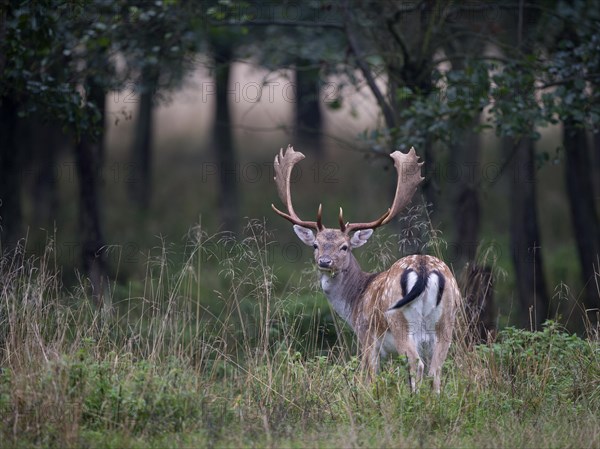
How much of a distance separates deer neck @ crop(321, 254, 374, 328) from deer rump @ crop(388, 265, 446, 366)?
3.45 ft

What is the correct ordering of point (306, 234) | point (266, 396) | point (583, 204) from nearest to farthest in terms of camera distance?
1. point (266, 396)
2. point (306, 234)
3. point (583, 204)

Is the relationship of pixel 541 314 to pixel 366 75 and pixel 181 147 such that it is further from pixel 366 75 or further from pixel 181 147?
pixel 181 147

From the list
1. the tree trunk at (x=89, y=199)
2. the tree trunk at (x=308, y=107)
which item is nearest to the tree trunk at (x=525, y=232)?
the tree trunk at (x=308, y=107)

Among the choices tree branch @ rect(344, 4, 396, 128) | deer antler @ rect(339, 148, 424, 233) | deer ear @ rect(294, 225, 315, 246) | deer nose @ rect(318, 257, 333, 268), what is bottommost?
deer nose @ rect(318, 257, 333, 268)

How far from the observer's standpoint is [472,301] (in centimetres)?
901

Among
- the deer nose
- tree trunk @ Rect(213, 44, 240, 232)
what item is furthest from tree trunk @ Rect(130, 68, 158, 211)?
the deer nose

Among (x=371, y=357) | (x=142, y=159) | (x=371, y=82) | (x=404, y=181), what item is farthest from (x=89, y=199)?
(x=142, y=159)

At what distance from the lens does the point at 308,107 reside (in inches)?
898

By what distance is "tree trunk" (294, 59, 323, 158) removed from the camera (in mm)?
14151

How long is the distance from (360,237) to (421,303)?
5.03 feet

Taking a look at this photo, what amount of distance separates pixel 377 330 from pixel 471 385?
134 cm

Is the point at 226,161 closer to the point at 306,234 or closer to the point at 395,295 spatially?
the point at 306,234

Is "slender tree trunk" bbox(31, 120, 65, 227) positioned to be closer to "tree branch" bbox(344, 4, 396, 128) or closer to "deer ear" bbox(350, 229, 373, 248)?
"tree branch" bbox(344, 4, 396, 128)

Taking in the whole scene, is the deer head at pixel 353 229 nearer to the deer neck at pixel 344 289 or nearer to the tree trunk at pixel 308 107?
the deer neck at pixel 344 289
